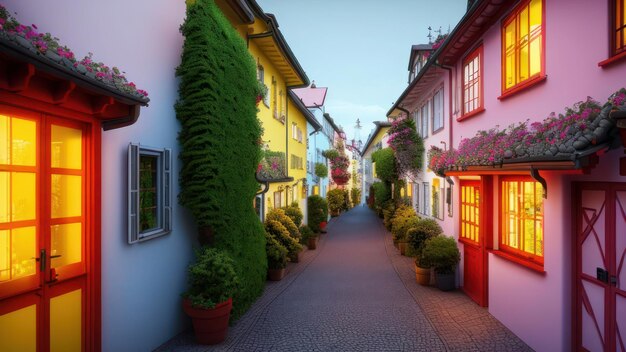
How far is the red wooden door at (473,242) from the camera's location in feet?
29.8

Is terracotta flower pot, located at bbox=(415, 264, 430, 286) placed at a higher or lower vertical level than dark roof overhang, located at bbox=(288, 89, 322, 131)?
lower

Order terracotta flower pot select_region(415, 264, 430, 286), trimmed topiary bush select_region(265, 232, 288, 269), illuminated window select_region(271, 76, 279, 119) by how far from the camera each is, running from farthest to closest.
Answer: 1. illuminated window select_region(271, 76, 279, 119)
2. trimmed topiary bush select_region(265, 232, 288, 269)
3. terracotta flower pot select_region(415, 264, 430, 286)

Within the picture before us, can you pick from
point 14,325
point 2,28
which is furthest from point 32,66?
point 14,325

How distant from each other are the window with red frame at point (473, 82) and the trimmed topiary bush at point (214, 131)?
5412 millimetres

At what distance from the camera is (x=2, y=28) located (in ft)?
9.92

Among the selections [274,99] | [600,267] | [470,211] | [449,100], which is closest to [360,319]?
[470,211]

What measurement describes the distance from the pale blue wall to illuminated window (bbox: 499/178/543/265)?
636 centimetres

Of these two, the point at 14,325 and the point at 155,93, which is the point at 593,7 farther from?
the point at 14,325

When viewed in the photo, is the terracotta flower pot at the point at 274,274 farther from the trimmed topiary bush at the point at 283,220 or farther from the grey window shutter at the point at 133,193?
the grey window shutter at the point at 133,193

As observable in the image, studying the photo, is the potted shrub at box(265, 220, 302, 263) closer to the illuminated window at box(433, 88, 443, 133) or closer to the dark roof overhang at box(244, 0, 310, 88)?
the dark roof overhang at box(244, 0, 310, 88)

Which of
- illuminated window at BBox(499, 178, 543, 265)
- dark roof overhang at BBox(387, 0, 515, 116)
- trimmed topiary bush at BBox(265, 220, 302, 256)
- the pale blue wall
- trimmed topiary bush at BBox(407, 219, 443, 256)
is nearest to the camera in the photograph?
the pale blue wall

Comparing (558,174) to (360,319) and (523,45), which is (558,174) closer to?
(523,45)

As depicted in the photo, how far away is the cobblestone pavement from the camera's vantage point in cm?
697

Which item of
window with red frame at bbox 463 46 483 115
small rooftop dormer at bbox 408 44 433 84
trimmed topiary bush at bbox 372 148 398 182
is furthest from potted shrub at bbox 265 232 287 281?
trimmed topiary bush at bbox 372 148 398 182
